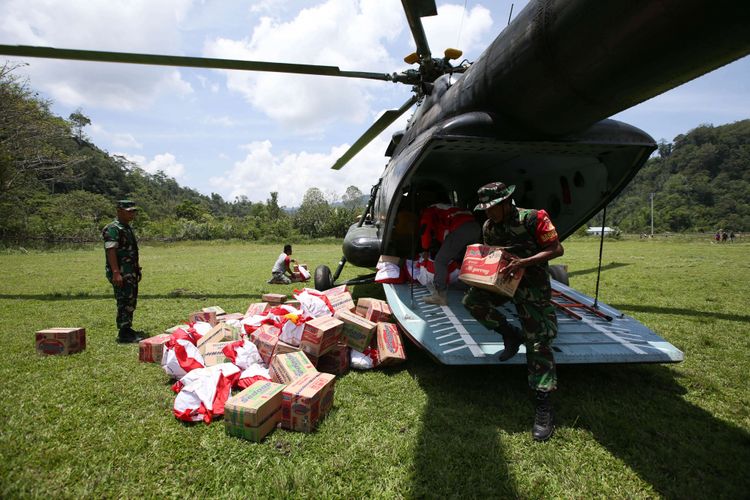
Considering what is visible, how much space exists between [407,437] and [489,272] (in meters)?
1.34

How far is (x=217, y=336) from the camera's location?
389 cm

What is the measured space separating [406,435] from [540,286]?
156cm

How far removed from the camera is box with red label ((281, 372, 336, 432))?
263cm

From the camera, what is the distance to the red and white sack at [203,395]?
280cm

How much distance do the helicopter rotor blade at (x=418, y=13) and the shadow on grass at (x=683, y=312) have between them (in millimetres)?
5374

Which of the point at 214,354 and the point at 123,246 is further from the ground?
the point at 123,246

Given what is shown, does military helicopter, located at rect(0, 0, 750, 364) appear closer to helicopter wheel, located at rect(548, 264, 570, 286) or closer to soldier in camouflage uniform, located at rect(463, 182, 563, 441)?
helicopter wheel, located at rect(548, 264, 570, 286)

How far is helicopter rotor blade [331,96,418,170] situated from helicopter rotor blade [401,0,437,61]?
143cm

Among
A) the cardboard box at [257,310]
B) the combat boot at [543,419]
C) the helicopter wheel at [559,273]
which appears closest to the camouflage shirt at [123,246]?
the cardboard box at [257,310]

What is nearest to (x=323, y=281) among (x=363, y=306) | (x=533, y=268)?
(x=363, y=306)

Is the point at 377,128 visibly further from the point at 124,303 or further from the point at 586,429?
the point at 586,429

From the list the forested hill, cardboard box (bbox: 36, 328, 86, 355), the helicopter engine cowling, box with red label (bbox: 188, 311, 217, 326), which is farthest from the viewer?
the forested hill

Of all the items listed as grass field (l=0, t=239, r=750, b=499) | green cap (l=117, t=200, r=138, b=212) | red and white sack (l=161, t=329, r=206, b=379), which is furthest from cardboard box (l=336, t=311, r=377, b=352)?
green cap (l=117, t=200, r=138, b=212)

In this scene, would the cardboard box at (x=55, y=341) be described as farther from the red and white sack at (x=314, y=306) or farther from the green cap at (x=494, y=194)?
the green cap at (x=494, y=194)
